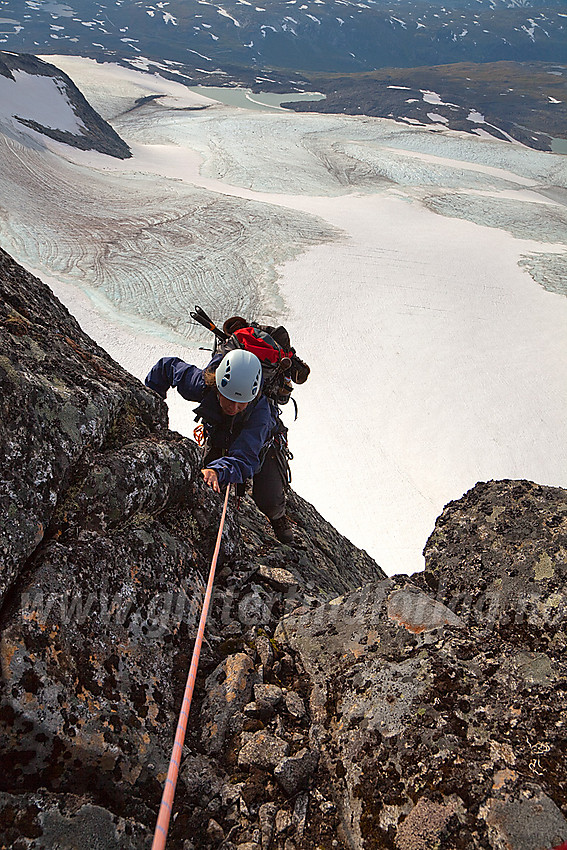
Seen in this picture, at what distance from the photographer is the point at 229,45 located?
106 metres

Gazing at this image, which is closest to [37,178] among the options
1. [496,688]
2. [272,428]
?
[272,428]

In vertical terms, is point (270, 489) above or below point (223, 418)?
below

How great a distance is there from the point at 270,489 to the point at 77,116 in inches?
1099

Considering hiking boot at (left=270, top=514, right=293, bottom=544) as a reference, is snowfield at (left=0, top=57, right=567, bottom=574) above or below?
above

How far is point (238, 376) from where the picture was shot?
11.8 ft

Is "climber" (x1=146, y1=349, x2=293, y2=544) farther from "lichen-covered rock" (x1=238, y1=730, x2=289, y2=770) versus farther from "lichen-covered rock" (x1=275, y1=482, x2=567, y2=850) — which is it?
"lichen-covered rock" (x1=238, y1=730, x2=289, y2=770)

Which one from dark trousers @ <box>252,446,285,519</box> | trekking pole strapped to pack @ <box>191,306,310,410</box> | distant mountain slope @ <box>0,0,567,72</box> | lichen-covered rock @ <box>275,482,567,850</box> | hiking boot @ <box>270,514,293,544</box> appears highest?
distant mountain slope @ <box>0,0,567,72</box>

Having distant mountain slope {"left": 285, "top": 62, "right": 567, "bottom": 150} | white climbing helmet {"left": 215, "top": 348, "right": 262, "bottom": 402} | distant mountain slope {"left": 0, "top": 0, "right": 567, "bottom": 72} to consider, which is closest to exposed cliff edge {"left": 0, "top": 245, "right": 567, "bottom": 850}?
white climbing helmet {"left": 215, "top": 348, "right": 262, "bottom": 402}

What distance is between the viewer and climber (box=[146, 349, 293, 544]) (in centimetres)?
359

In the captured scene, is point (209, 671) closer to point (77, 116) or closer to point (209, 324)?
point (209, 324)

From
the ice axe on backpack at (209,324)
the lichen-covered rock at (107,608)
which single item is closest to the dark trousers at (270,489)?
the ice axe on backpack at (209,324)

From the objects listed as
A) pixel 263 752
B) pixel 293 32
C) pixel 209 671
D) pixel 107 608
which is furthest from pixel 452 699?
pixel 293 32

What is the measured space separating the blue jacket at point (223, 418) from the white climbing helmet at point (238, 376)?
221mm

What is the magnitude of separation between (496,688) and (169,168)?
87.0 ft
